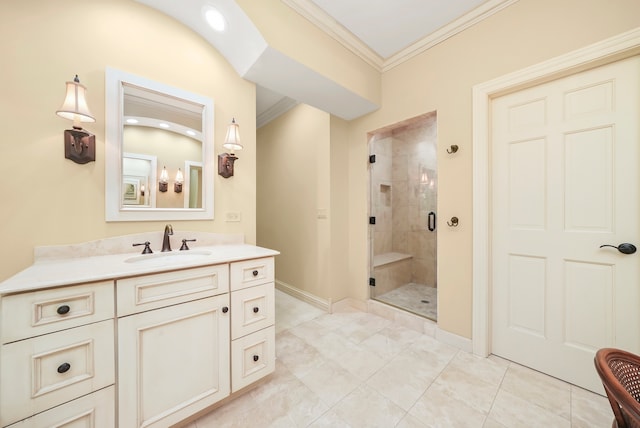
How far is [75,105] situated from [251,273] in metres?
1.37

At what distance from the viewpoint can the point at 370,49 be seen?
226 cm

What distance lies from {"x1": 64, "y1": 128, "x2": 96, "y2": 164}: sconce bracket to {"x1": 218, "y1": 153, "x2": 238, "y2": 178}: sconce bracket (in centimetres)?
75

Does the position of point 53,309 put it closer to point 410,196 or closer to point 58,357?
point 58,357

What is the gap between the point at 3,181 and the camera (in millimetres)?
1193

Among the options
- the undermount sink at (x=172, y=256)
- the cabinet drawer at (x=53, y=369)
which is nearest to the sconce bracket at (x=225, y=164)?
the undermount sink at (x=172, y=256)

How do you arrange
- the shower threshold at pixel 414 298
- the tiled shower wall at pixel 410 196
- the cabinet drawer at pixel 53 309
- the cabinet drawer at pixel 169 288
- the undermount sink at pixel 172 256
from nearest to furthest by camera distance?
the cabinet drawer at pixel 53 309
the cabinet drawer at pixel 169 288
the undermount sink at pixel 172 256
the shower threshold at pixel 414 298
the tiled shower wall at pixel 410 196

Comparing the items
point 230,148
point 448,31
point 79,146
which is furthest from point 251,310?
point 448,31

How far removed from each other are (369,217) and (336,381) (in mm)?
1691

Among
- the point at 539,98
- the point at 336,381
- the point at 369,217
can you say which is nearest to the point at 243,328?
the point at 336,381

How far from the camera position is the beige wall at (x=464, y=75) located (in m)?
1.46

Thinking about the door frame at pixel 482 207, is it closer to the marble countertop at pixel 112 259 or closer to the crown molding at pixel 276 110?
the marble countertop at pixel 112 259

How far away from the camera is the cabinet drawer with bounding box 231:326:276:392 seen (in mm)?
1396

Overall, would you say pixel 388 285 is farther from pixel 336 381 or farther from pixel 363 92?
pixel 363 92

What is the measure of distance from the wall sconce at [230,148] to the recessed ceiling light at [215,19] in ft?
2.11
